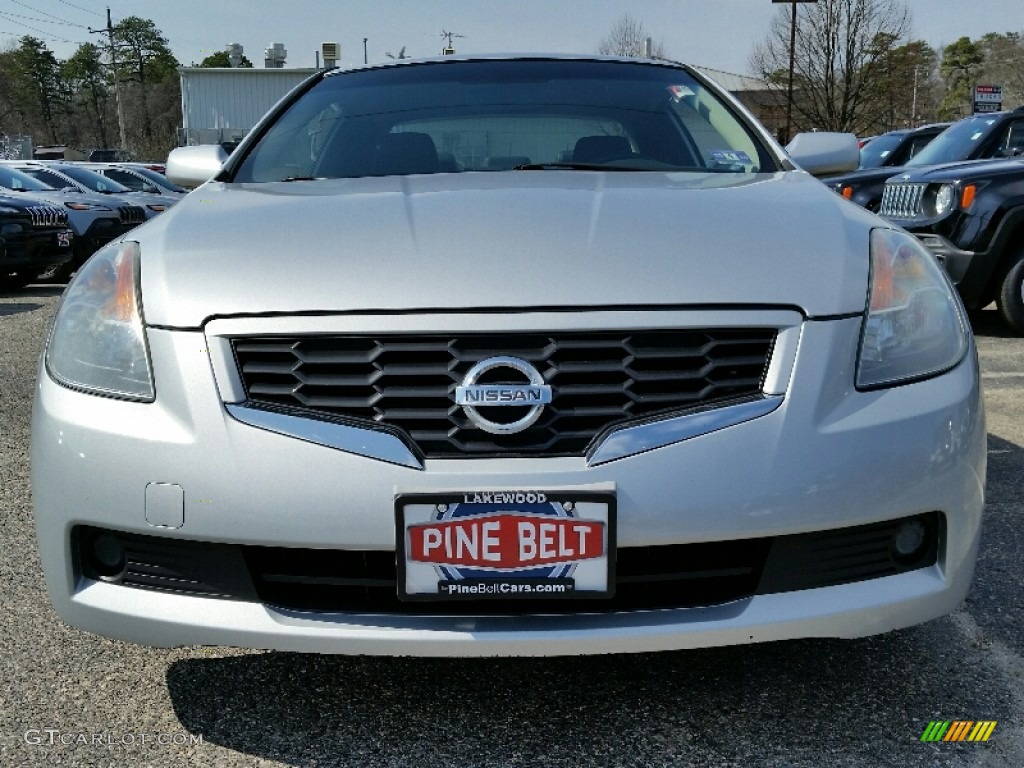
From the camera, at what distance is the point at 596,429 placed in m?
1.71

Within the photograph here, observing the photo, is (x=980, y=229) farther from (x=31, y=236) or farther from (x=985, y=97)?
(x=985, y=97)

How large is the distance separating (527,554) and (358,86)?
1.98 m

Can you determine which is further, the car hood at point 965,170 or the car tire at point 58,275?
the car tire at point 58,275

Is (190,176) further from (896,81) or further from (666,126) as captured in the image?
(896,81)

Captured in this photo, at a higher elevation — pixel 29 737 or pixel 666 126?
pixel 666 126

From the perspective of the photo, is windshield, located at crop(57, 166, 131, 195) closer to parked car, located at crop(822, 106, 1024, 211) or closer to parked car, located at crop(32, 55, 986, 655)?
parked car, located at crop(822, 106, 1024, 211)

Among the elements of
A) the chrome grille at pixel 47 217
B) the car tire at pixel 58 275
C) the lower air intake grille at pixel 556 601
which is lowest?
the car tire at pixel 58 275

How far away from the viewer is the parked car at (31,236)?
10.2 meters

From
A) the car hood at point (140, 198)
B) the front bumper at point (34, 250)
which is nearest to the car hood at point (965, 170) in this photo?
the front bumper at point (34, 250)

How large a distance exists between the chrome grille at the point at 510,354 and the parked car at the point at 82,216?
1038cm

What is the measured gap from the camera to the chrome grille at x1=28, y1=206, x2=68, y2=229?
1052 centimetres

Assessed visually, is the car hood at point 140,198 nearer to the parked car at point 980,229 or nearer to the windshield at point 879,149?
the windshield at point 879,149

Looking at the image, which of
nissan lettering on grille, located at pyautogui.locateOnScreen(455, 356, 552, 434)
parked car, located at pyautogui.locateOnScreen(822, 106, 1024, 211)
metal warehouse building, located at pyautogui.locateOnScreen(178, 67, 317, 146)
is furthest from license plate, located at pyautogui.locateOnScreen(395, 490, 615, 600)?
metal warehouse building, located at pyautogui.locateOnScreen(178, 67, 317, 146)

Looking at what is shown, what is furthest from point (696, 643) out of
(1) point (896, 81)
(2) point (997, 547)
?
(1) point (896, 81)
